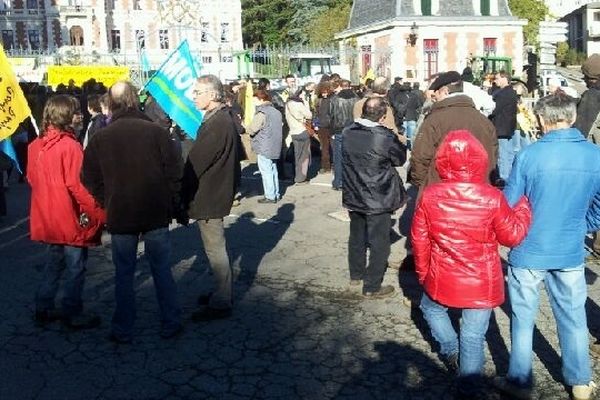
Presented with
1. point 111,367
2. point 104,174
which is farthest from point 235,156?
point 111,367

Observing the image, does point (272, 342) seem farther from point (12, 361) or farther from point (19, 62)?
point (19, 62)

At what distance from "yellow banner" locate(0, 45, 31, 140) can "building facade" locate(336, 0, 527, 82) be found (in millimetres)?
32800

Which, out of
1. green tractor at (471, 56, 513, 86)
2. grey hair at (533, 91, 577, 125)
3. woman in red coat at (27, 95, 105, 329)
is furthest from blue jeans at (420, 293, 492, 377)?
green tractor at (471, 56, 513, 86)

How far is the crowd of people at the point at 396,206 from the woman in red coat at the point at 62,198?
0.01m

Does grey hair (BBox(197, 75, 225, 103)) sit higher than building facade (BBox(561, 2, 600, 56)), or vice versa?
building facade (BBox(561, 2, 600, 56))

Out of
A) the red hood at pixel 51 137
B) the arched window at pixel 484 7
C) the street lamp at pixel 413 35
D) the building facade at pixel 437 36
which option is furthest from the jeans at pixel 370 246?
the arched window at pixel 484 7

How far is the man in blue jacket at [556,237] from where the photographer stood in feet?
12.4

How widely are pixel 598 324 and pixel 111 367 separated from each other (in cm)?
354

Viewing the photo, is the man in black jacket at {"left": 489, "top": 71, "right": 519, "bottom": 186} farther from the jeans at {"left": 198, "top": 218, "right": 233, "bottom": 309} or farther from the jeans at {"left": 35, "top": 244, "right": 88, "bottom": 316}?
the jeans at {"left": 35, "top": 244, "right": 88, "bottom": 316}

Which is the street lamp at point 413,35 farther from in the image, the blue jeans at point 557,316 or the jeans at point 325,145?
the blue jeans at point 557,316

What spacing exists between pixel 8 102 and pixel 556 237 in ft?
14.2

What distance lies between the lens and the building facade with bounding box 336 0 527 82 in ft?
127

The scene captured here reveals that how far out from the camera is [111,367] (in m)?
4.72

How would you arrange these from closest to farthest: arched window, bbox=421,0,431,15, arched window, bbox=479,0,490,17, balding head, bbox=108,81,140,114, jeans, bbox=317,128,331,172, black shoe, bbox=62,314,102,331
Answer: balding head, bbox=108,81,140,114 < black shoe, bbox=62,314,102,331 < jeans, bbox=317,128,331,172 < arched window, bbox=421,0,431,15 < arched window, bbox=479,0,490,17
